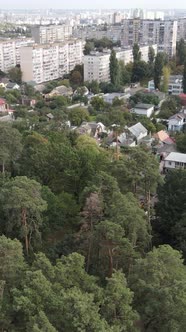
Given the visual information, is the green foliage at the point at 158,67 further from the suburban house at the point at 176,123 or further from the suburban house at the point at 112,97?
the suburban house at the point at 176,123

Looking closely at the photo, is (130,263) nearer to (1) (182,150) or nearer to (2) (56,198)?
(2) (56,198)

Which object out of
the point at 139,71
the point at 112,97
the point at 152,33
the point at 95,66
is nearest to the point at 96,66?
the point at 95,66

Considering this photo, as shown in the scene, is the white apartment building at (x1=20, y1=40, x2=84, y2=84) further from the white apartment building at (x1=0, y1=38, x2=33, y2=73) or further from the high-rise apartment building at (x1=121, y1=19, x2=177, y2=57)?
the high-rise apartment building at (x1=121, y1=19, x2=177, y2=57)

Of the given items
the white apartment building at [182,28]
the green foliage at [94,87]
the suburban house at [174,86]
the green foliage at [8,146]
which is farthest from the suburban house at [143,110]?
the white apartment building at [182,28]

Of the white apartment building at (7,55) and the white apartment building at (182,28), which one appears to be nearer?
the white apartment building at (7,55)

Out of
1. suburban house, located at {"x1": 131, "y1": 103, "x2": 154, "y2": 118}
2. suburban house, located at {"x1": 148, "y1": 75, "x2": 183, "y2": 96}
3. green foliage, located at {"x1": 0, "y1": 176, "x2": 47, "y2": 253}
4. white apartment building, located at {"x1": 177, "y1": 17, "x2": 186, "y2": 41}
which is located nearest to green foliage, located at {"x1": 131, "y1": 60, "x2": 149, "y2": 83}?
suburban house, located at {"x1": 148, "y1": 75, "x2": 183, "y2": 96}

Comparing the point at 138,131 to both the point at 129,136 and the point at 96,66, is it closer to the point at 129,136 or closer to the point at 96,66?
the point at 129,136

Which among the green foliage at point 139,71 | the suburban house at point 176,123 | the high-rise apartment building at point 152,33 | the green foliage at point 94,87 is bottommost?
the suburban house at point 176,123
